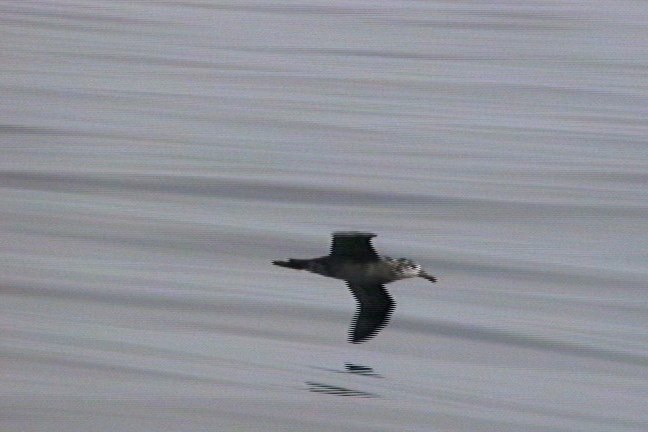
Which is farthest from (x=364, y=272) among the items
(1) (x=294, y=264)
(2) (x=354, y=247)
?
(1) (x=294, y=264)

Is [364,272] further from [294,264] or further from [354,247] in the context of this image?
[294,264]

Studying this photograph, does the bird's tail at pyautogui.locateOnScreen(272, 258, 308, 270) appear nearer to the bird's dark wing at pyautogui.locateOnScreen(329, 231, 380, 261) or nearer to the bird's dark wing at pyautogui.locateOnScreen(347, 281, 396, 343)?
the bird's dark wing at pyautogui.locateOnScreen(329, 231, 380, 261)

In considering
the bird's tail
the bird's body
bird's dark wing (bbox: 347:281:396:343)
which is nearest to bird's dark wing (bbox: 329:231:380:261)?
the bird's body

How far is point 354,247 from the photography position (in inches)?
583

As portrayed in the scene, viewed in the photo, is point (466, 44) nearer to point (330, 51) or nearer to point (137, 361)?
point (330, 51)

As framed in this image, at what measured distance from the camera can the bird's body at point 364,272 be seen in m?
14.8

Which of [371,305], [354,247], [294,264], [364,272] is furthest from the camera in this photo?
[371,305]

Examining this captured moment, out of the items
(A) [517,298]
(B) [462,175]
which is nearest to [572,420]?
(A) [517,298]

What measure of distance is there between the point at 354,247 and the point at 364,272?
0.29 m

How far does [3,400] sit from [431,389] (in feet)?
13.7

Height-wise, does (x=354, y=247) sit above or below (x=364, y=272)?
above

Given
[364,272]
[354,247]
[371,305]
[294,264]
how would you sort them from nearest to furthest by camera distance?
[294,264], [354,247], [364,272], [371,305]

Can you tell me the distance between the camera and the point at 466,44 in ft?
112

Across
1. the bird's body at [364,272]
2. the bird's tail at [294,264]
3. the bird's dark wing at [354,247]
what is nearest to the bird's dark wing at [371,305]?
the bird's body at [364,272]
